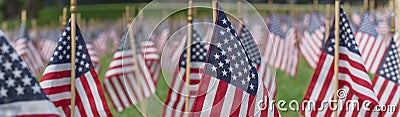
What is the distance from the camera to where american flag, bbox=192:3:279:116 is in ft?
22.8

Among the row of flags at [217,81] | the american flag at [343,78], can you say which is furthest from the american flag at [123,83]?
the american flag at [343,78]

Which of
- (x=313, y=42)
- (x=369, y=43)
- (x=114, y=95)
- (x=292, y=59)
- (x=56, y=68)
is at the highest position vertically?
(x=56, y=68)

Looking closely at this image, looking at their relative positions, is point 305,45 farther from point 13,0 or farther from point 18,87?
point 13,0

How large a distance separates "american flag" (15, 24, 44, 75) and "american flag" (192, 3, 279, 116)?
978cm

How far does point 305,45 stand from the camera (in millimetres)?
18469

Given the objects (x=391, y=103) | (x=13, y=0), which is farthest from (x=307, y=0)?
(x=391, y=103)

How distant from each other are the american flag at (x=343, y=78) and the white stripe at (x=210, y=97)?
1165 millimetres

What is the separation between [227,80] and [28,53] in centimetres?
1081

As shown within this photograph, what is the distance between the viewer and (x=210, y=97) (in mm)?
6980

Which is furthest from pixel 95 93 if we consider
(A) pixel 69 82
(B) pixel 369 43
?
(B) pixel 369 43

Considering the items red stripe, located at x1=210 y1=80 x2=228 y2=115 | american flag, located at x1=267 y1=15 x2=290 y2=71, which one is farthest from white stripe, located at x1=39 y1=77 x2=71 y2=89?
american flag, located at x1=267 y1=15 x2=290 y2=71

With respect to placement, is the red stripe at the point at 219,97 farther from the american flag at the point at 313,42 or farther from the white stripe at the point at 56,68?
the american flag at the point at 313,42

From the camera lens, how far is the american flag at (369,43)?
11.9 metres

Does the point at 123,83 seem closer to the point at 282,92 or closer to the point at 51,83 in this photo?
the point at 51,83
